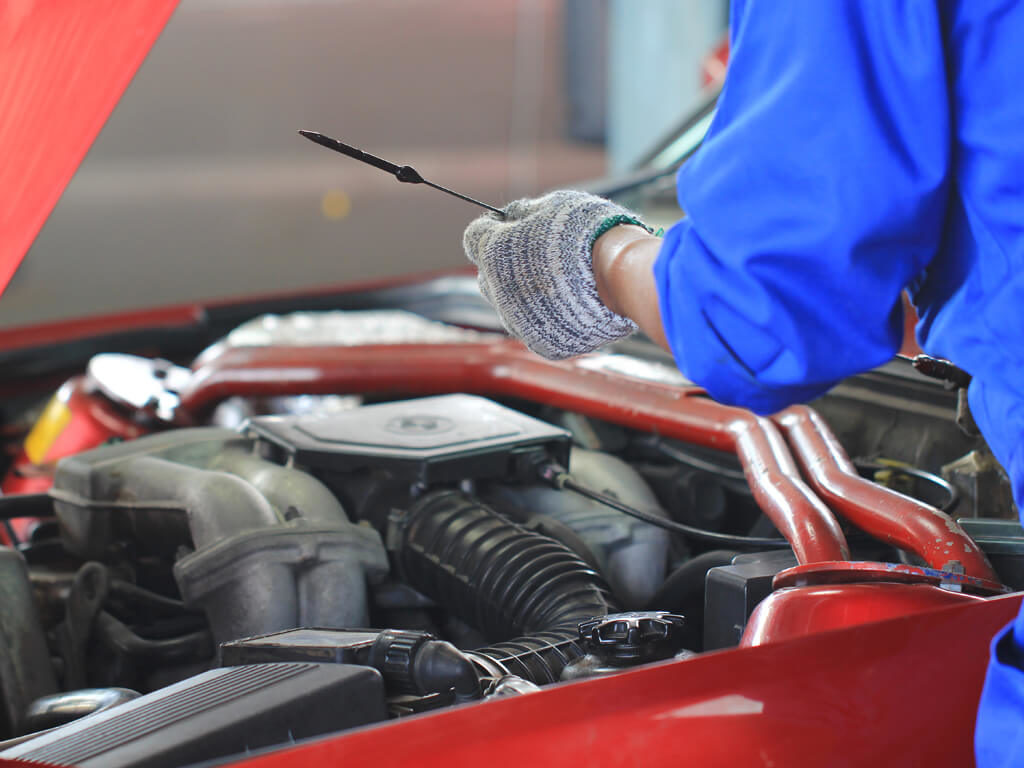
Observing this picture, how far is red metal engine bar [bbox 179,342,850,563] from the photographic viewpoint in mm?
1154

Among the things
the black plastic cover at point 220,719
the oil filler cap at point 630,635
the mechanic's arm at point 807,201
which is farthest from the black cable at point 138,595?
the mechanic's arm at point 807,201

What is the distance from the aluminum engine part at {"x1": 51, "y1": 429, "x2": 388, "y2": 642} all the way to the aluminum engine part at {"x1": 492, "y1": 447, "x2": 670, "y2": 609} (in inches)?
10.5

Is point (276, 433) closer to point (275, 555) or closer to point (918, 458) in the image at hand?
point (275, 555)

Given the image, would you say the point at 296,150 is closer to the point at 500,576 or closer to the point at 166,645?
the point at 166,645

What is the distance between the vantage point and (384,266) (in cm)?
622

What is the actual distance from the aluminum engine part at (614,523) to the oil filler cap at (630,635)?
1.08 feet

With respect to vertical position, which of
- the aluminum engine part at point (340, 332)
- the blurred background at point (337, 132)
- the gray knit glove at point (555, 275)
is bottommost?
the aluminum engine part at point (340, 332)

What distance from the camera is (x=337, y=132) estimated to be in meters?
5.93

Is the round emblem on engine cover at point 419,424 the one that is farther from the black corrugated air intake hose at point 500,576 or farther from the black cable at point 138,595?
the black cable at point 138,595

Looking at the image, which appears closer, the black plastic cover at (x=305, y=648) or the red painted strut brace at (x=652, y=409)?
the black plastic cover at (x=305, y=648)

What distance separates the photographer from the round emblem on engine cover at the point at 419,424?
140 cm

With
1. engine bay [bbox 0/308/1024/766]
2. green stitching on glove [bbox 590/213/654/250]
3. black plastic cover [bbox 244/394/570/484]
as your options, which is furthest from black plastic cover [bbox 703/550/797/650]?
black plastic cover [bbox 244/394/570/484]

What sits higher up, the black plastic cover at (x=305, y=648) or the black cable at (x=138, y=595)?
the black plastic cover at (x=305, y=648)

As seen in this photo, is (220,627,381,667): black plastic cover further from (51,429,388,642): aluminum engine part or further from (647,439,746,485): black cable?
(647,439,746,485): black cable
